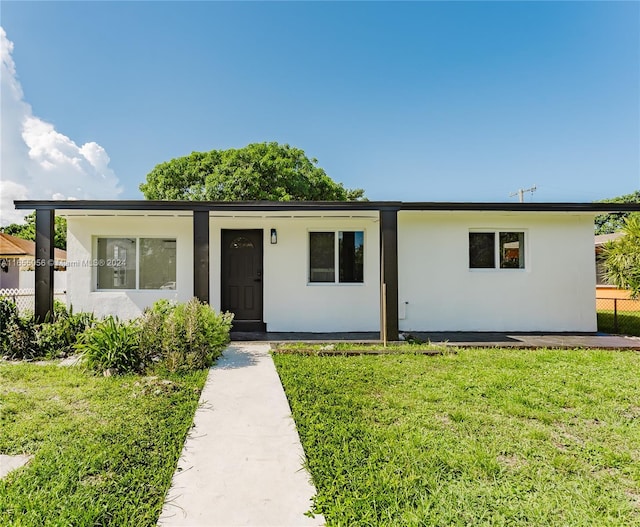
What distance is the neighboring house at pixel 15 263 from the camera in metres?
17.5

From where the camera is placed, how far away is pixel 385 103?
1310cm

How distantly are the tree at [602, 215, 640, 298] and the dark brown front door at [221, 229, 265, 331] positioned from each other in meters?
8.41

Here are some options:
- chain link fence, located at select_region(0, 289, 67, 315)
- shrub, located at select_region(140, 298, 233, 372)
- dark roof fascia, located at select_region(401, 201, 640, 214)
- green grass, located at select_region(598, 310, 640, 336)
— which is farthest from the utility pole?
chain link fence, located at select_region(0, 289, 67, 315)

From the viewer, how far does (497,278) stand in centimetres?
844

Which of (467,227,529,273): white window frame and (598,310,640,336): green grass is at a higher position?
(467,227,529,273): white window frame

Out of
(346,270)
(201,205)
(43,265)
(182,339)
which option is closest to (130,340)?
(182,339)

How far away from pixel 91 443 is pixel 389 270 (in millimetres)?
5436

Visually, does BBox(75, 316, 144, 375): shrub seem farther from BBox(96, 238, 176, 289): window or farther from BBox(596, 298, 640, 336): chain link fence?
BBox(596, 298, 640, 336): chain link fence

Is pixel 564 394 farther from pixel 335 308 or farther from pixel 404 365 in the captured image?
pixel 335 308

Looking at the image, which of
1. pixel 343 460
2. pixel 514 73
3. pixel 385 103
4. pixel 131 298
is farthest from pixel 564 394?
pixel 385 103

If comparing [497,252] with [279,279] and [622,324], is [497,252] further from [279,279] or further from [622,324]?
[279,279]

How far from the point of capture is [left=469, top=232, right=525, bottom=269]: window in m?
8.54

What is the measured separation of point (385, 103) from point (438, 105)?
1.94 meters

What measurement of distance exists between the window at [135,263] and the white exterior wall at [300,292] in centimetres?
118
